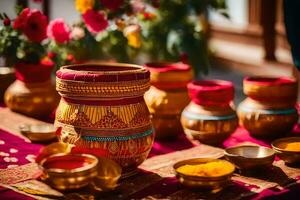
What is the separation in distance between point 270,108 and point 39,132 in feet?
2.74

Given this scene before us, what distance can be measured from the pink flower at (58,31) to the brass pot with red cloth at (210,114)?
77 cm

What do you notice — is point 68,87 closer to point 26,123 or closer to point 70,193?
point 70,193

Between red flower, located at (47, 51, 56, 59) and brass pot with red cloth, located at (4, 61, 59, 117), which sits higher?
red flower, located at (47, 51, 56, 59)

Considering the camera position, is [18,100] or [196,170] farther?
[18,100]

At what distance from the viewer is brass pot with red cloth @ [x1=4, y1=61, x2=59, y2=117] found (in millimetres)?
2363

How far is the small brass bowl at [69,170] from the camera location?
126cm

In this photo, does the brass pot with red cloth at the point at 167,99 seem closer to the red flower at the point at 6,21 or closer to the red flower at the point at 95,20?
the red flower at the point at 95,20

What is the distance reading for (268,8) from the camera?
5.25 metres

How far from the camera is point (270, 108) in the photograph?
2.03 metres

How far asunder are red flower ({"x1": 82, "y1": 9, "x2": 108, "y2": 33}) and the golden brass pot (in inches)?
13.2

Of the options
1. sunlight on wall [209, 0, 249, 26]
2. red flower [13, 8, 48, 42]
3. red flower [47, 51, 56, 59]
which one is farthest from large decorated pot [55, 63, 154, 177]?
sunlight on wall [209, 0, 249, 26]

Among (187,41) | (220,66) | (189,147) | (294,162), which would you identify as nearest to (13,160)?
(189,147)

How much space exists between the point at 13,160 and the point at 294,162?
0.87 meters

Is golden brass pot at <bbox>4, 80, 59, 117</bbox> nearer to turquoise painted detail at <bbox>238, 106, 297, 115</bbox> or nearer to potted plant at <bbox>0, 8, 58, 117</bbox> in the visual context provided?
potted plant at <bbox>0, 8, 58, 117</bbox>
